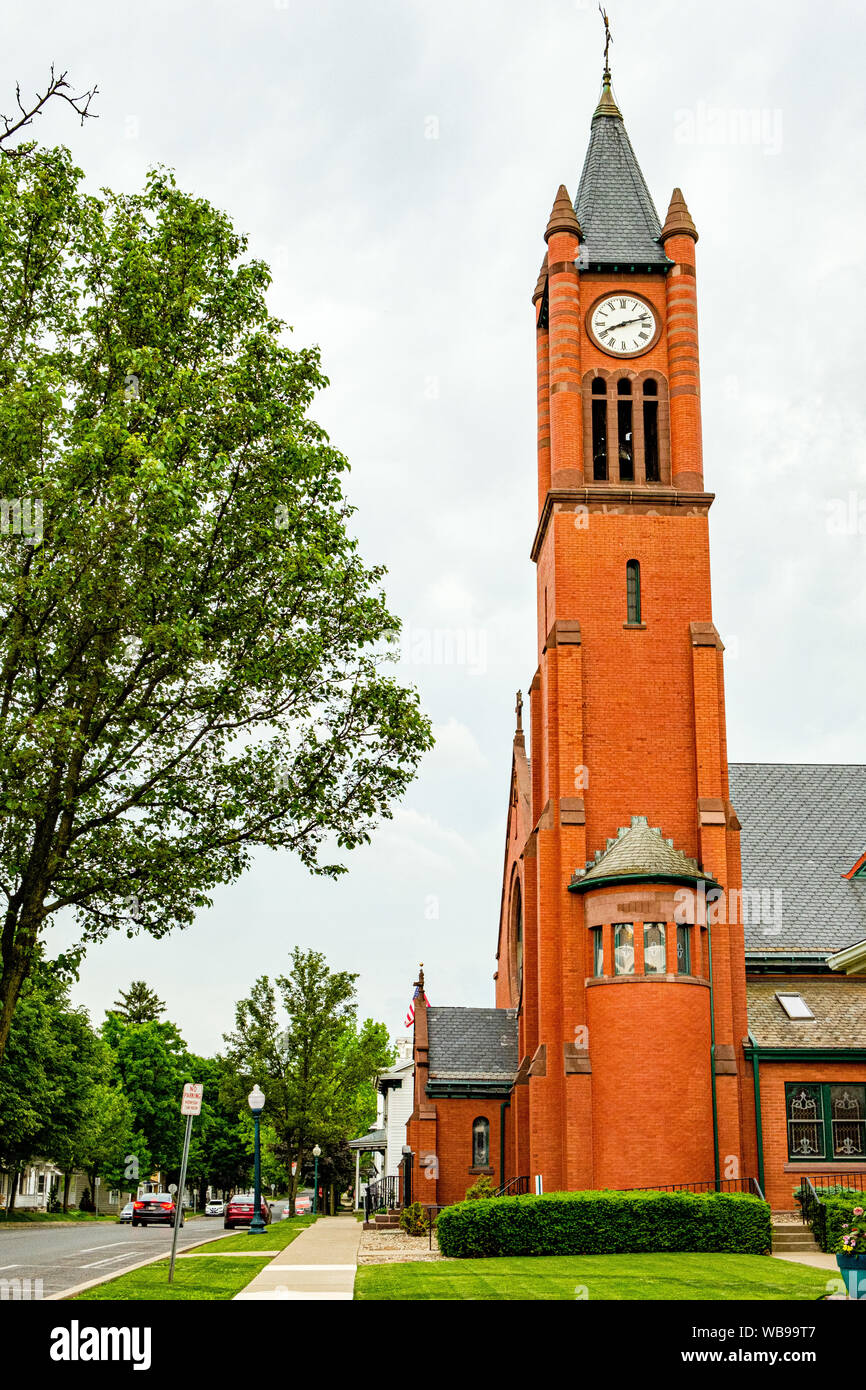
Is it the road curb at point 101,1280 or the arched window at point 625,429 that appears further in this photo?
the arched window at point 625,429

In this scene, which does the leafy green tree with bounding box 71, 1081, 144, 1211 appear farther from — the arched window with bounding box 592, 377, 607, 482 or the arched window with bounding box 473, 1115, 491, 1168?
the arched window with bounding box 592, 377, 607, 482

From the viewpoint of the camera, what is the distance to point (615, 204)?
3966cm

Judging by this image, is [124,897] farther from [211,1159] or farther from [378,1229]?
[211,1159]

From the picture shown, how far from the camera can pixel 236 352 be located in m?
18.0

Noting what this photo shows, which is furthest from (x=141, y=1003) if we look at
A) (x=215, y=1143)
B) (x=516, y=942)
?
(x=516, y=942)

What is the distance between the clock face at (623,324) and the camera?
122 ft

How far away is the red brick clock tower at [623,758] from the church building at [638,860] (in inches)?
2.6

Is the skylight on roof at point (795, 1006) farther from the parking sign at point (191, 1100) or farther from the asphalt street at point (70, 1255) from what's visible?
the parking sign at point (191, 1100)

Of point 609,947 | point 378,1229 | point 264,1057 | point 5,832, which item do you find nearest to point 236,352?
point 5,832

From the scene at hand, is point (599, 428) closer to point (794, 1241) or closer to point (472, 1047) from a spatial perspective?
point (472, 1047)

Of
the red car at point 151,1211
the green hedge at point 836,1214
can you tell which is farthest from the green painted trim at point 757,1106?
the red car at point 151,1211

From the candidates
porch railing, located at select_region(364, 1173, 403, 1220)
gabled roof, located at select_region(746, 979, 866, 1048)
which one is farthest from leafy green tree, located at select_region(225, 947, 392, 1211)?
gabled roof, located at select_region(746, 979, 866, 1048)

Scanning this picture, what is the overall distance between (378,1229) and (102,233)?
98.7 ft

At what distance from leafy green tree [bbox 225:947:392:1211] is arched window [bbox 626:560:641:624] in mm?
28169
